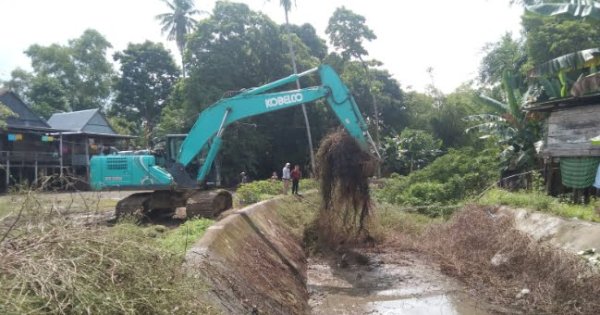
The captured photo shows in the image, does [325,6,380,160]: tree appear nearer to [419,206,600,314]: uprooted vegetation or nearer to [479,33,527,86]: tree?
[479,33,527,86]: tree

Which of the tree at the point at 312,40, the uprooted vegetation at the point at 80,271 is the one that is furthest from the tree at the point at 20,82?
the uprooted vegetation at the point at 80,271

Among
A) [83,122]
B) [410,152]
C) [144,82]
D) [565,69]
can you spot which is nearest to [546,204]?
[565,69]

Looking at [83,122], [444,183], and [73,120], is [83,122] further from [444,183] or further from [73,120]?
[444,183]

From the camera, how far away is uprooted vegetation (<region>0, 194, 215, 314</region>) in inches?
117

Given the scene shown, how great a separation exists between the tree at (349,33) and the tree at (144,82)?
20532 millimetres

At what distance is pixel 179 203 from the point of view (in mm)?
14867

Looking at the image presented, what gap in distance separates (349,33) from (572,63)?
2201 cm

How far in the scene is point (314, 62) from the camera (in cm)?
3509

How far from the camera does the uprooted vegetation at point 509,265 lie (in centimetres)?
753

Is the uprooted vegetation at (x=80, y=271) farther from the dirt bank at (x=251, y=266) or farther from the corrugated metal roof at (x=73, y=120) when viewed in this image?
the corrugated metal roof at (x=73, y=120)

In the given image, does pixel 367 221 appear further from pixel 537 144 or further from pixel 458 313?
pixel 537 144

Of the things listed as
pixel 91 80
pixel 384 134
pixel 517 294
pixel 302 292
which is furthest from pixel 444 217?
pixel 91 80

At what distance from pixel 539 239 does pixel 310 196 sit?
930 cm

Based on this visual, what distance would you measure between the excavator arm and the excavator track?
667 mm
